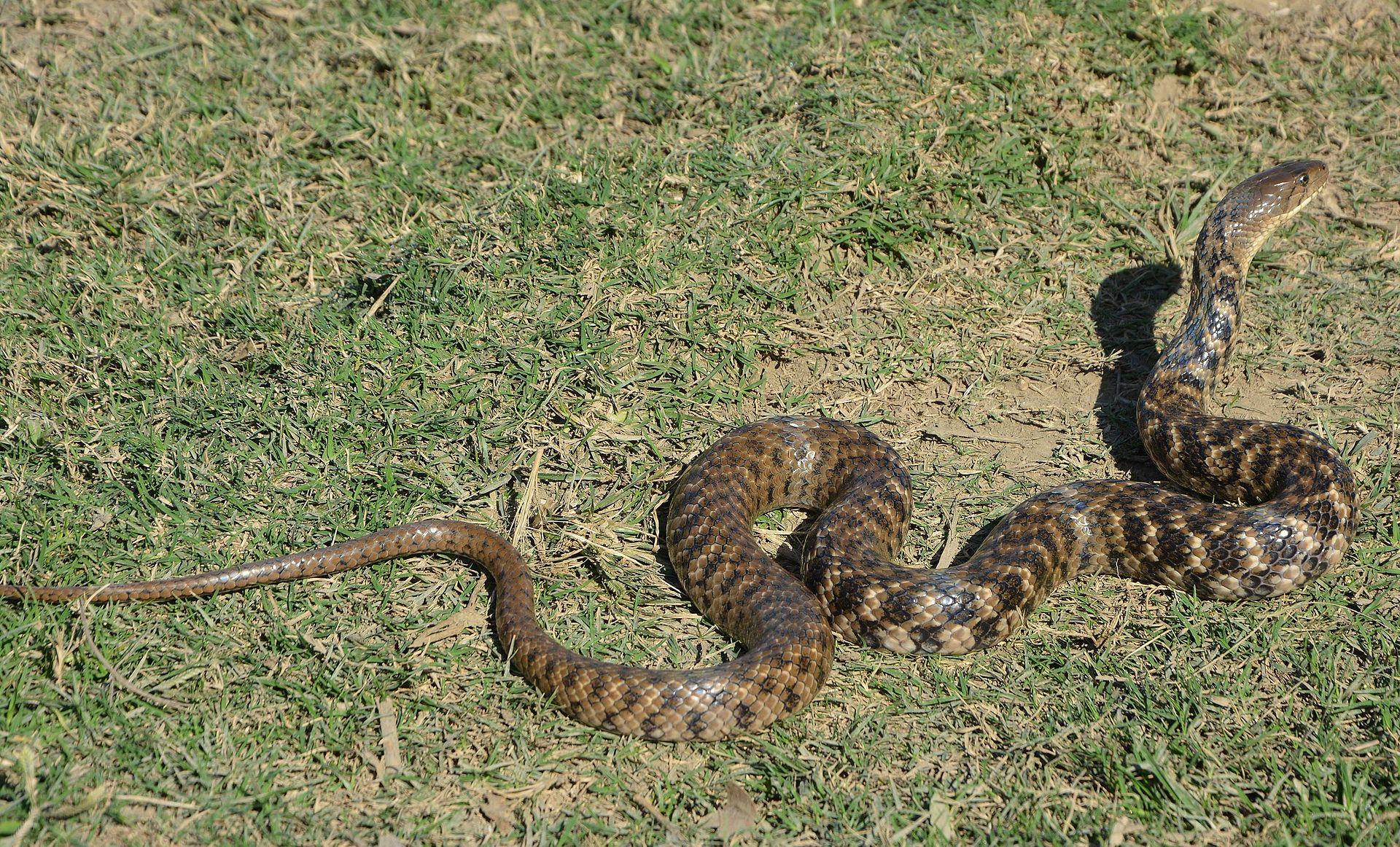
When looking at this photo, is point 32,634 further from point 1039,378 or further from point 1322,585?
point 1322,585

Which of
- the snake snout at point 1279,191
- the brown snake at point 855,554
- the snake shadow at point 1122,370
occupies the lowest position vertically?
the brown snake at point 855,554

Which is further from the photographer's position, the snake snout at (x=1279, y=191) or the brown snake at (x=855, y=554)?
the snake snout at (x=1279, y=191)

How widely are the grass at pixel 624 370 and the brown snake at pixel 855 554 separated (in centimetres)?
14

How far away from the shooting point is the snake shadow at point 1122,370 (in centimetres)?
564

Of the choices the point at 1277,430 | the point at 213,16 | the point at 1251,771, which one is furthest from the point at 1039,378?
the point at 213,16

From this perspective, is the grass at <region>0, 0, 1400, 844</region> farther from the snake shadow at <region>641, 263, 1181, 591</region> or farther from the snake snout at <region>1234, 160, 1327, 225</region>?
the snake snout at <region>1234, 160, 1327, 225</region>

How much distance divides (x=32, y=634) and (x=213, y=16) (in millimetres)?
5160

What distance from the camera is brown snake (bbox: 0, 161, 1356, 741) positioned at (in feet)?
14.7

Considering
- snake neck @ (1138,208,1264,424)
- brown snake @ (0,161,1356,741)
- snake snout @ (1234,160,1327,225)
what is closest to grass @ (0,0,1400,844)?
brown snake @ (0,161,1356,741)

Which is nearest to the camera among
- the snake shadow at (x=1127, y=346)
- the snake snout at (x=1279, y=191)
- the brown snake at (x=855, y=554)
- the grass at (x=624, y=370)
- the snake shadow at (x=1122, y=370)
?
the grass at (x=624, y=370)

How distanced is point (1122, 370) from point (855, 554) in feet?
8.08

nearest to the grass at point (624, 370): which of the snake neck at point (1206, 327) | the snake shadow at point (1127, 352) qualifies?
the snake shadow at point (1127, 352)

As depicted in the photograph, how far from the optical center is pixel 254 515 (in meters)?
5.29

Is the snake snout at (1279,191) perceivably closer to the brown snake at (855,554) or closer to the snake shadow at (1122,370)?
the snake shadow at (1122,370)
